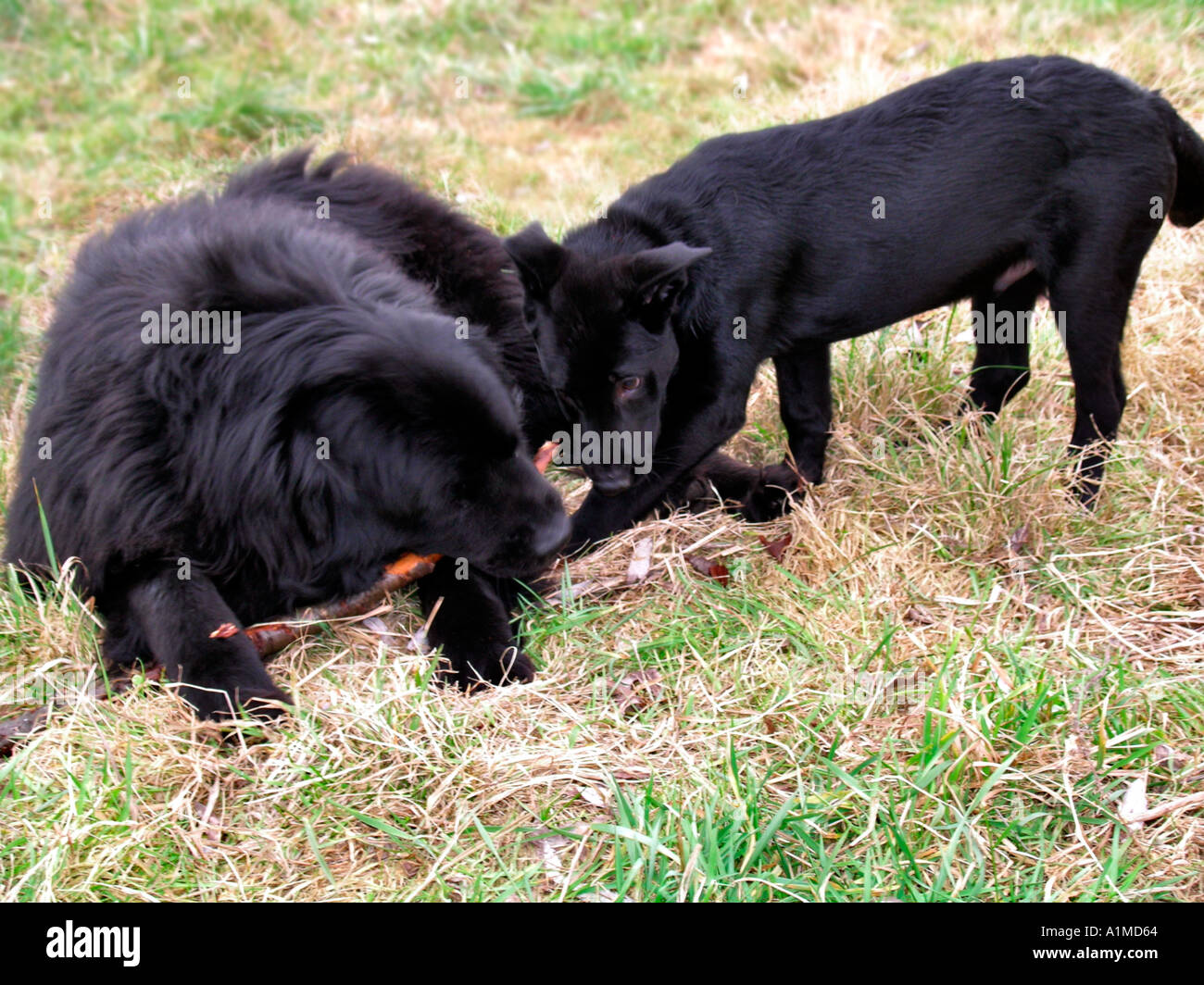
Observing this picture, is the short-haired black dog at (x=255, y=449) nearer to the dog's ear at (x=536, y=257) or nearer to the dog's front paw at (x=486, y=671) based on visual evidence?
the dog's front paw at (x=486, y=671)

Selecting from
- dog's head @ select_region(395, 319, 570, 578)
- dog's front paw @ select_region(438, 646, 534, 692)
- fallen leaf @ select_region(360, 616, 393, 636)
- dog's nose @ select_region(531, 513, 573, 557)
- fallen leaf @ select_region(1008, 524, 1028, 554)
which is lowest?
fallen leaf @ select_region(360, 616, 393, 636)

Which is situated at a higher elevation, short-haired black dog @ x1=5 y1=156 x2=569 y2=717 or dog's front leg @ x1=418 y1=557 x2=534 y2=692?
short-haired black dog @ x1=5 y1=156 x2=569 y2=717

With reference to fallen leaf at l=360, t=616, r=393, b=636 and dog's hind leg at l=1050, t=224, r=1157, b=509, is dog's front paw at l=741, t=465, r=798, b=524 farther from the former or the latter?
fallen leaf at l=360, t=616, r=393, b=636

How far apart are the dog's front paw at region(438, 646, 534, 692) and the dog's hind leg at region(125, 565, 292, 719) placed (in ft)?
1.41

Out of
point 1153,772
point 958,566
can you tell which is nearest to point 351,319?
point 958,566

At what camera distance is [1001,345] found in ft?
12.5

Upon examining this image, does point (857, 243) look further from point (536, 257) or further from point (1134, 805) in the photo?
point (1134, 805)

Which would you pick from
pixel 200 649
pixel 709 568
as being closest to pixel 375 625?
pixel 200 649

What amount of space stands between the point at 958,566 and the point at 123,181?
447 centimetres

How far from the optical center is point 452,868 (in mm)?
2346

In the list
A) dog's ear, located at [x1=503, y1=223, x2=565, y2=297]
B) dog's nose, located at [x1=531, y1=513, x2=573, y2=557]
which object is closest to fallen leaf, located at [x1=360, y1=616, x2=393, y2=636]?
dog's nose, located at [x1=531, y1=513, x2=573, y2=557]

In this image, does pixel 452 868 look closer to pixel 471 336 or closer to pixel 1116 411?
pixel 471 336

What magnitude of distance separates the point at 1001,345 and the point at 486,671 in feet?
6.95

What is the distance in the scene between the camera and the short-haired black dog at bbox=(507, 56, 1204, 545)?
321cm
